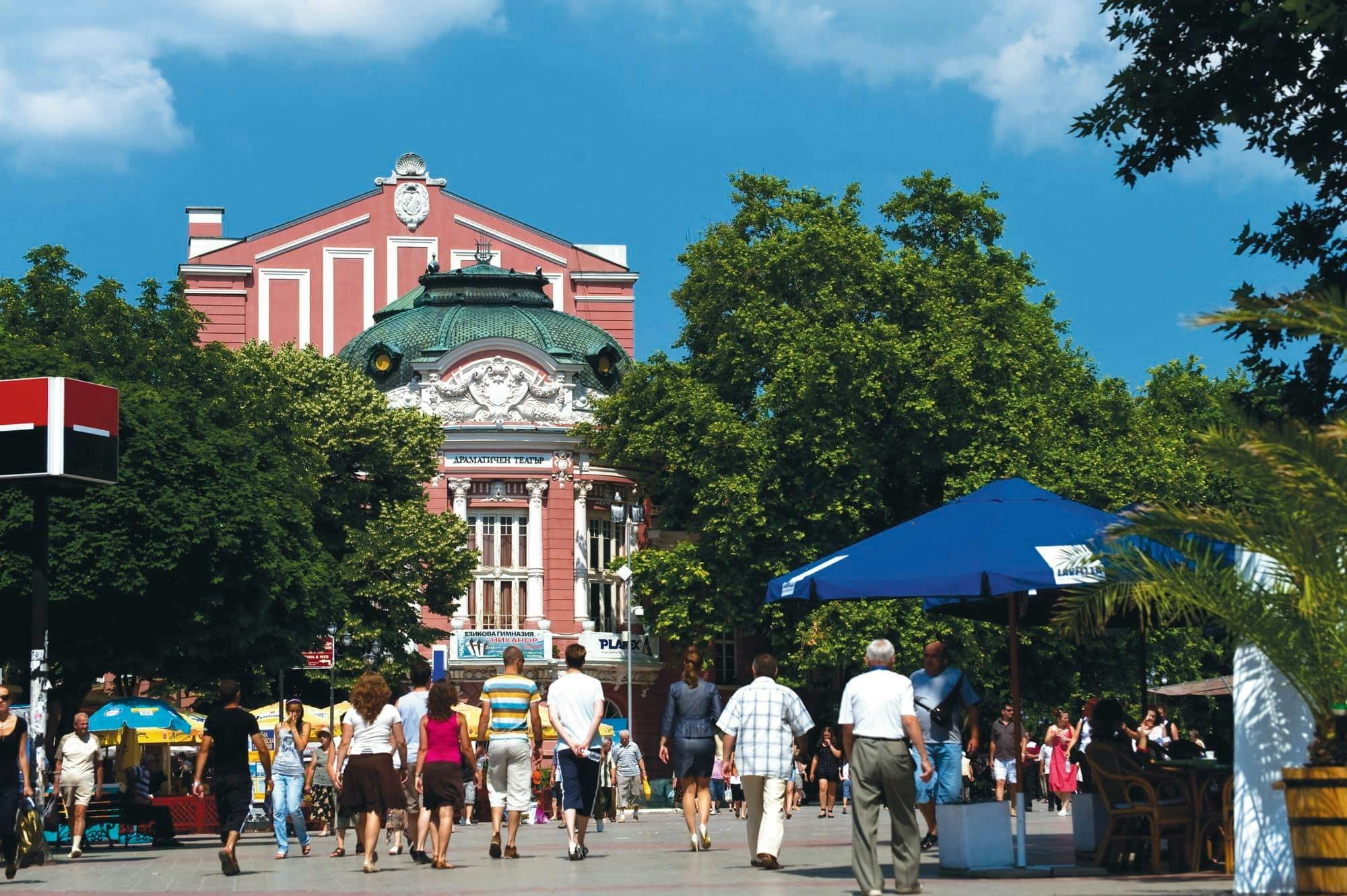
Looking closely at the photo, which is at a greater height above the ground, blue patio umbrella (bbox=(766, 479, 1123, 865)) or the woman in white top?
blue patio umbrella (bbox=(766, 479, 1123, 865))

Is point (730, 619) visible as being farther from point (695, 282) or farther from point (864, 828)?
point (864, 828)

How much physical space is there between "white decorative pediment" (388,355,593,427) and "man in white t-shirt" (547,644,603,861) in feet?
131

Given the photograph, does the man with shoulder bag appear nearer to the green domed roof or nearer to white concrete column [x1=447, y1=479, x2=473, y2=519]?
the green domed roof

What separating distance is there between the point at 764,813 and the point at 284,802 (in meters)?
7.49

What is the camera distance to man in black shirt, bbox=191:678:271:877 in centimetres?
1823

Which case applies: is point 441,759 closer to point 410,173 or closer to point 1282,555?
point 1282,555

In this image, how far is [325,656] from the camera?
5244cm

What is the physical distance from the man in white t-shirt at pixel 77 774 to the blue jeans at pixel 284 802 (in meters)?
2.00

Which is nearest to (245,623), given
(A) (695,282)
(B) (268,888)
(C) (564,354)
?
(B) (268,888)

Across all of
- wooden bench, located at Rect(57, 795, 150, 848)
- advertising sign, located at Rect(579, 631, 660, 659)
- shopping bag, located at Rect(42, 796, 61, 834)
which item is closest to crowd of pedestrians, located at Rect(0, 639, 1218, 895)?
shopping bag, located at Rect(42, 796, 61, 834)

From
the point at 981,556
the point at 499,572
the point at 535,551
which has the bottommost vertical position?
the point at 981,556

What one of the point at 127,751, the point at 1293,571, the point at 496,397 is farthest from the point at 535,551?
the point at 1293,571

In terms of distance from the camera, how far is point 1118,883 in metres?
14.4

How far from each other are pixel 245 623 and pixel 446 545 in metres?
20.3
